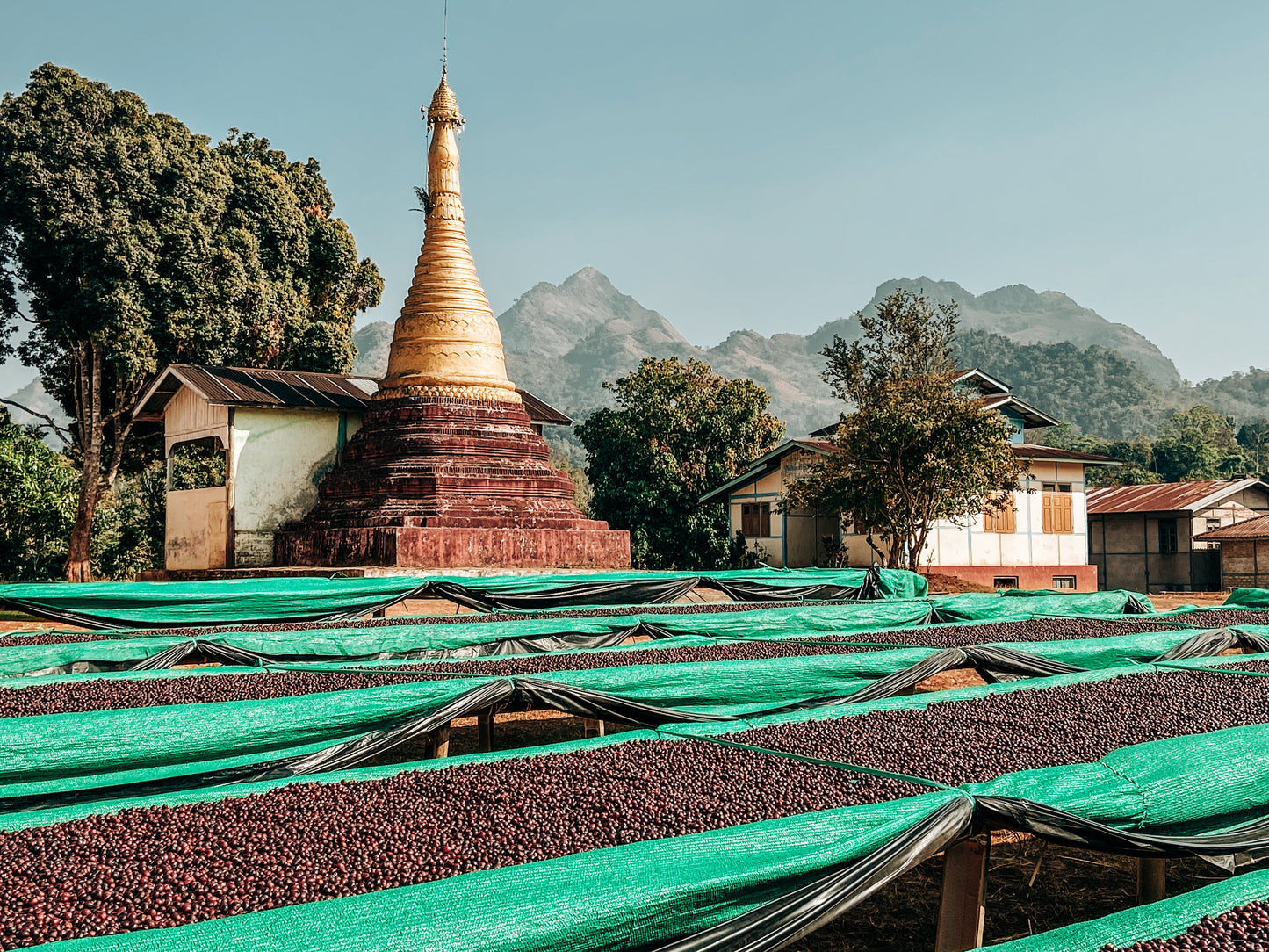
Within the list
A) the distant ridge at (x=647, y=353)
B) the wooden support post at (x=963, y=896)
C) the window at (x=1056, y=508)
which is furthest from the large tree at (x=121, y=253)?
the distant ridge at (x=647, y=353)

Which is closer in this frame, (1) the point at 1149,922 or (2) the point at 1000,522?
(1) the point at 1149,922

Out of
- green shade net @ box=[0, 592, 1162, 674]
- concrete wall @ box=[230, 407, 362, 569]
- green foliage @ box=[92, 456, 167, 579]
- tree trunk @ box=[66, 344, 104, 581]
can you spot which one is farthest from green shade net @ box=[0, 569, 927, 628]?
green foliage @ box=[92, 456, 167, 579]

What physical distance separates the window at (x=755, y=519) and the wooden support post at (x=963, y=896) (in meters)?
20.4

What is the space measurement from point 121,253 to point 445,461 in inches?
338

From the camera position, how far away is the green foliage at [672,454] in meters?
28.1

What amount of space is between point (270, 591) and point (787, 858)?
866 cm

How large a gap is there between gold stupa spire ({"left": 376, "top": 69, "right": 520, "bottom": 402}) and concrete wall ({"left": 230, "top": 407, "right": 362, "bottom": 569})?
152cm

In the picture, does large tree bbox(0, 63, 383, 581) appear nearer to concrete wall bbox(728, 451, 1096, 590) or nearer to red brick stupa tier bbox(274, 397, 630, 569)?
red brick stupa tier bbox(274, 397, 630, 569)

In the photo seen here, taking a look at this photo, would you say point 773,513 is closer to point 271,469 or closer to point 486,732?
point 271,469

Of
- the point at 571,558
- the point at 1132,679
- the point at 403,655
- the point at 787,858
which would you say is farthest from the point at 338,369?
the point at 787,858

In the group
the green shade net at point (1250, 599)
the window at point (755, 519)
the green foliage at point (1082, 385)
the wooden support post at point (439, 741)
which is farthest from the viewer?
the green foliage at point (1082, 385)

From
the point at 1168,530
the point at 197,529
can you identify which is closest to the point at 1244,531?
the point at 1168,530

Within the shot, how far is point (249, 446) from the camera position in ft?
62.1

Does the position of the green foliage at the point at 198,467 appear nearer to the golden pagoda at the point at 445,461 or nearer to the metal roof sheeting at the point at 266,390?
the metal roof sheeting at the point at 266,390
